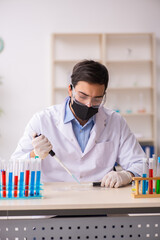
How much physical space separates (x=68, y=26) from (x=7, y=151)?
6.51ft

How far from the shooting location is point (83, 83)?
2098mm

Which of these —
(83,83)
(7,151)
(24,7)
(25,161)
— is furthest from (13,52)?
(25,161)

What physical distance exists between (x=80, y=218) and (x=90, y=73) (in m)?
0.88

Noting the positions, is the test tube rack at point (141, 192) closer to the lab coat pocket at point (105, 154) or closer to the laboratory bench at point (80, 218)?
the laboratory bench at point (80, 218)

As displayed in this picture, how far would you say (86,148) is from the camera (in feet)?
7.21

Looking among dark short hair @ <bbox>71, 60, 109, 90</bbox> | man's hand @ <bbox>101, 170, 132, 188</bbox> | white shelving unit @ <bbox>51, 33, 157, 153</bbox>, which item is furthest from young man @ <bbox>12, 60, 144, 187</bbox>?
white shelving unit @ <bbox>51, 33, 157, 153</bbox>

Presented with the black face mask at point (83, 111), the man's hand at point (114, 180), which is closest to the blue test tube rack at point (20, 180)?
the man's hand at point (114, 180)

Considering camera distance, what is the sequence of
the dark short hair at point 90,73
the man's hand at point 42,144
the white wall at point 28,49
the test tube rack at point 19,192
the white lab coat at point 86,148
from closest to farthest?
1. the test tube rack at point 19,192
2. the man's hand at point 42,144
3. the dark short hair at point 90,73
4. the white lab coat at point 86,148
5. the white wall at point 28,49

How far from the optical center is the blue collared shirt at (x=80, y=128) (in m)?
2.24

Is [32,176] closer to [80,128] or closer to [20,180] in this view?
[20,180]

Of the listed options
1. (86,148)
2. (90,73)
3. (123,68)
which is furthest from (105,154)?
(123,68)

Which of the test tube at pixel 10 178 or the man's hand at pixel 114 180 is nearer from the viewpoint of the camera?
the test tube at pixel 10 178

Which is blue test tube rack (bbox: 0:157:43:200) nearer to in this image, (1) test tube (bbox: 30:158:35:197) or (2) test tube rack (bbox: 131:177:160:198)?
(1) test tube (bbox: 30:158:35:197)

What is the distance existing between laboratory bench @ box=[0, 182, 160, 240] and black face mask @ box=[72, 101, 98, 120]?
0.65 m
